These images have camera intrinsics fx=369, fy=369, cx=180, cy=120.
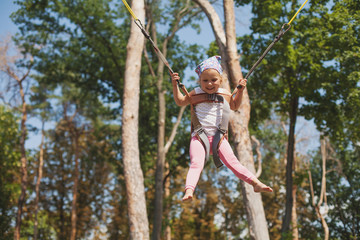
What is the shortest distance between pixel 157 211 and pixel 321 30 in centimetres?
884

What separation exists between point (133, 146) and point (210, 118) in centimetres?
506

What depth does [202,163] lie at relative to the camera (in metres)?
3.38

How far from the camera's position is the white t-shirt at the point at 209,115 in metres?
3.59

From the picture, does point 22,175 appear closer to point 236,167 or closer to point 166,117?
point 166,117

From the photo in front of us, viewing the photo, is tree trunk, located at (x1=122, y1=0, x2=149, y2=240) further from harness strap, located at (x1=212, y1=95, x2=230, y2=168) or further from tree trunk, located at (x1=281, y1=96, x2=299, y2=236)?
tree trunk, located at (x1=281, y1=96, x2=299, y2=236)

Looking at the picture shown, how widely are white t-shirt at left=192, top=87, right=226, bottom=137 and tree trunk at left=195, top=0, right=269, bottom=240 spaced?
4.41 m

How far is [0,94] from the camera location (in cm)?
1834

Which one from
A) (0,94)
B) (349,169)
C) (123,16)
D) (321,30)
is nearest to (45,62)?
(0,94)

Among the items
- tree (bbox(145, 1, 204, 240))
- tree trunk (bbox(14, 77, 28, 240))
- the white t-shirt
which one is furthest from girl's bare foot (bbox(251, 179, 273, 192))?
tree trunk (bbox(14, 77, 28, 240))

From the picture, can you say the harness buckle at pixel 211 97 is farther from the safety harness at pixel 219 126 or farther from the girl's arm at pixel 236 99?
the girl's arm at pixel 236 99

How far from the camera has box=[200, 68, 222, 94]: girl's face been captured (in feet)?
11.2

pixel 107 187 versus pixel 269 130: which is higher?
pixel 269 130

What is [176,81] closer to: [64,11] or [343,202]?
[64,11]

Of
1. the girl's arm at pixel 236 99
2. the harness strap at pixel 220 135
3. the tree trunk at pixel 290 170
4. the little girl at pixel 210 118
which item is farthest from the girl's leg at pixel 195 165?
the tree trunk at pixel 290 170
